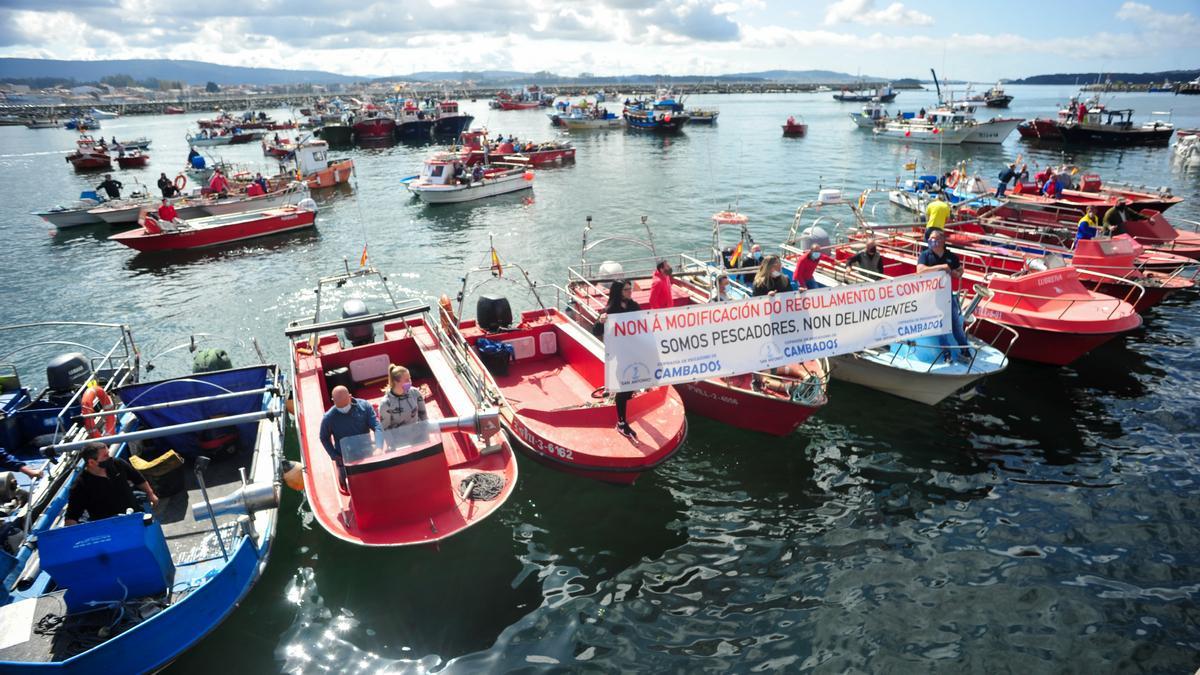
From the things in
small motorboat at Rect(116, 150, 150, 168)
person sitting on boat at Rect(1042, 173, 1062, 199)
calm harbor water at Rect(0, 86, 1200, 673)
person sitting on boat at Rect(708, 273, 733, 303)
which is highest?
small motorboat at Rect(116, 150, 150, 168)

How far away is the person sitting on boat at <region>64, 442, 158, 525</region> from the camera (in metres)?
6.93

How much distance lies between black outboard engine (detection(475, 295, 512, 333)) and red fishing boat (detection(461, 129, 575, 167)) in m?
32.4

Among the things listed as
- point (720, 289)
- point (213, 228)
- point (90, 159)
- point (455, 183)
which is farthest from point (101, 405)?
point (90, 159)

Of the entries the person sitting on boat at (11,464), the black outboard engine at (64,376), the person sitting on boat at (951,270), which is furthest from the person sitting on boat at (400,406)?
the person sitting on boat at (951,270)

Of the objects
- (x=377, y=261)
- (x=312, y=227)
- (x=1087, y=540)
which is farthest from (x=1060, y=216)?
(x=312, y=227)

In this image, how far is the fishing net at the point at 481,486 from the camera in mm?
8078

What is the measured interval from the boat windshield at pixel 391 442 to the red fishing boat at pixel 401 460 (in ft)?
0.04

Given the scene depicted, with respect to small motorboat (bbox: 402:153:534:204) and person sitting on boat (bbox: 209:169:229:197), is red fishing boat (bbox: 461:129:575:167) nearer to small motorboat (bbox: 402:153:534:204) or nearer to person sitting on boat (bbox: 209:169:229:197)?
small motorboat (bbox: 402:153:534:204)

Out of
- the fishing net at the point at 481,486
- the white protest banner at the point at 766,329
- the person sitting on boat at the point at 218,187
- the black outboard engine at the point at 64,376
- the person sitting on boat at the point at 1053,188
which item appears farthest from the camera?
the person sitting on boat at the point at 218,187

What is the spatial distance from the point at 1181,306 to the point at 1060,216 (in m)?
6.26

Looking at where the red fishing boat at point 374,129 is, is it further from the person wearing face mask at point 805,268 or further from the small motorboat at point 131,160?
the person wearing face mask at point 805,268

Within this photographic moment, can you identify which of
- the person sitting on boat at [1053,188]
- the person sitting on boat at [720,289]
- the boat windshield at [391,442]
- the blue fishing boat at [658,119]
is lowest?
the boat windshield at [391,442]

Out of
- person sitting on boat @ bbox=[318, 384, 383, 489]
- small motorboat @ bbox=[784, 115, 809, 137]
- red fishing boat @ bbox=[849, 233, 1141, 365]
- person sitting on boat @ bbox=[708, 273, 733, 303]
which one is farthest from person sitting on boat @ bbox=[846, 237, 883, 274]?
small motorboat @ bbox=[784, 115, 809, 137]

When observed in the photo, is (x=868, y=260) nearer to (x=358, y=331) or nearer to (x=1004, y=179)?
(x=358, y=331)
